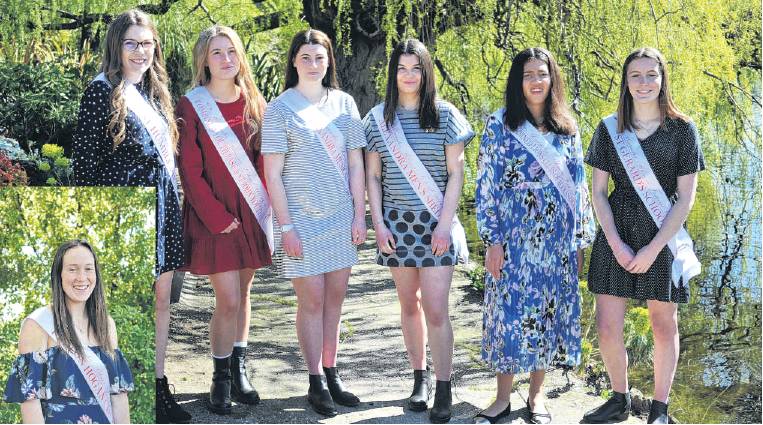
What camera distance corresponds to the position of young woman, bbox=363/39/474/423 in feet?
14.9

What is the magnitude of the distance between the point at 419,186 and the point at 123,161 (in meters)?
1.24

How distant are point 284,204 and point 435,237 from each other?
66cm

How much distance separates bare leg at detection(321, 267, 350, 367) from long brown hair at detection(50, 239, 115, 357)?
1192 mm

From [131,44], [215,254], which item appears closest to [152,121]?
[131,44]

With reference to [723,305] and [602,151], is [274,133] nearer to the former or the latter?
[602,151]

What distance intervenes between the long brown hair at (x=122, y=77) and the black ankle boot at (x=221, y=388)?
975 mm

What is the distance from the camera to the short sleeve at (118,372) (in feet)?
12.2

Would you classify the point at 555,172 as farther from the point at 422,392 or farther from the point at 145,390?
the point at 145,390

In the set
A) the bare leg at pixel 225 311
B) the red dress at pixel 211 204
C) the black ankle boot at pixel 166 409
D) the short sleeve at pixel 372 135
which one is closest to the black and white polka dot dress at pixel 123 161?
the red dress at pixel 211 204

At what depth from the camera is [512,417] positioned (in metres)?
4.72

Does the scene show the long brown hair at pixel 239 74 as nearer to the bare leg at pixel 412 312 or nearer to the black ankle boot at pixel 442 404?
the bare leg at pixel 412 312

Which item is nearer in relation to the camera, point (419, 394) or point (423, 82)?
point (423, 82)

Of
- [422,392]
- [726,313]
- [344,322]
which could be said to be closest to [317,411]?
[422,392]

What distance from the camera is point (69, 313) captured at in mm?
3689
